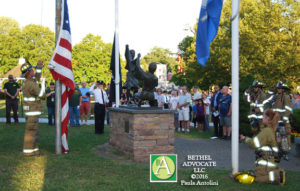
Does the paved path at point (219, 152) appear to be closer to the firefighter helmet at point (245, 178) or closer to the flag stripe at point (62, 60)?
the firefighter helmet at point (245, 178)

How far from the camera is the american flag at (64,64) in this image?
9.14 meters

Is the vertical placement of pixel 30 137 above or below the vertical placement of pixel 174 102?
below

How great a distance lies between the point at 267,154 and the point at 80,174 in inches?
148

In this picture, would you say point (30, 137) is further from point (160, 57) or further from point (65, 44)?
point (160, 57)

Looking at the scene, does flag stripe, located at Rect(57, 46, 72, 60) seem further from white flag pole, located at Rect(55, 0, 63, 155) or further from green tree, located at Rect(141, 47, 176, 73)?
green tree, located at Rect(141, 47, 176, 73)

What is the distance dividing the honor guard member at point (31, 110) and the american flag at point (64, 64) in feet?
1.99

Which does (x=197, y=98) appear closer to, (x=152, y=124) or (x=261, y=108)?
(x=261, y=108)

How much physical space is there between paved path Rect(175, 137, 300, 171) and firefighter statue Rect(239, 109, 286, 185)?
4.79 feet

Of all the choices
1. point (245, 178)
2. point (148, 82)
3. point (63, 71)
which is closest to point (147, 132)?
point (148, 82)

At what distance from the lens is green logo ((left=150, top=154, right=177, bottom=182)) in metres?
5.40

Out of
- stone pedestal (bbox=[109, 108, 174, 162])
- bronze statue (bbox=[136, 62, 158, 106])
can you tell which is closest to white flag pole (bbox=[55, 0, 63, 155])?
stone pedestal (bbox=[109, 108, 174, 162])

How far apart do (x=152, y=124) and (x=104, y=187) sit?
2.77 metres

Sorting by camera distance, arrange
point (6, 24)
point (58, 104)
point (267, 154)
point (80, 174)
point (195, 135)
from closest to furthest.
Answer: point (267, 154), point (80, 174), point (58, 104), point (195, 135), point (6, 24)

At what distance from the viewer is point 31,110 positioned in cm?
924
